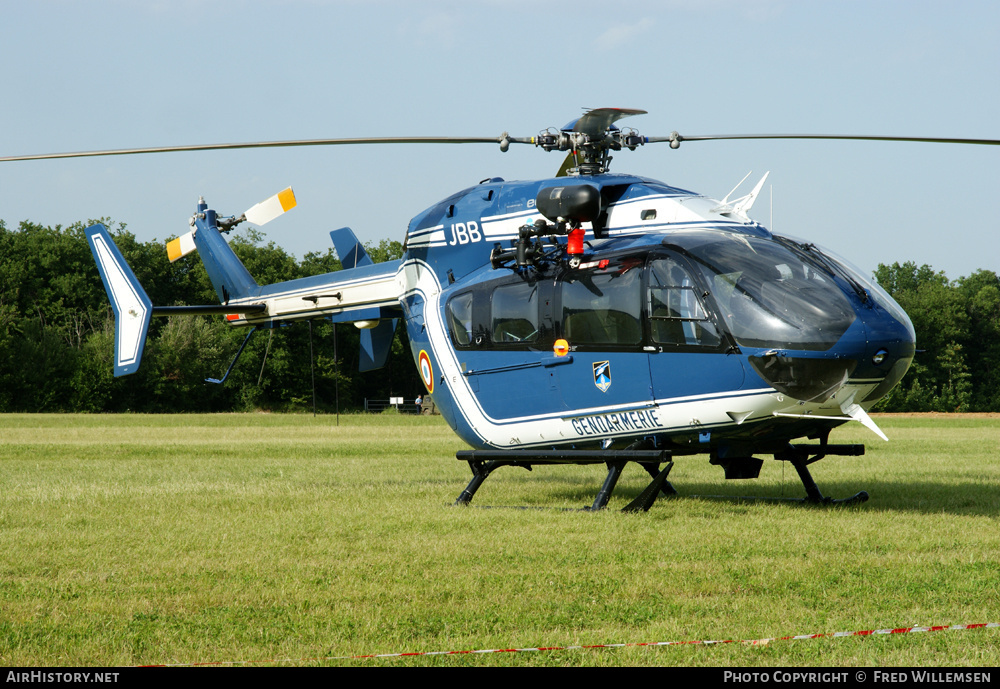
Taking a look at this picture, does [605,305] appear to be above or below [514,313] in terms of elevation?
above

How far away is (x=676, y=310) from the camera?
904 centimetres

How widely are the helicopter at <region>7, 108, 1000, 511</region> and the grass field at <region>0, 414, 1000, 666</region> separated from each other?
87cm

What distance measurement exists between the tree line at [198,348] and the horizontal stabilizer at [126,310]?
43981mm

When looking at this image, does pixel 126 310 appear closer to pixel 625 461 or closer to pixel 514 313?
pixel 514 313

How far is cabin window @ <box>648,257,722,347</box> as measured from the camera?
889 cm

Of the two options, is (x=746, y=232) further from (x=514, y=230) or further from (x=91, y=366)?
(x=91, y=366)

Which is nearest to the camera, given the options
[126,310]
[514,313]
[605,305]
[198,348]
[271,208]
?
[605,305]

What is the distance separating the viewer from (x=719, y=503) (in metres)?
11.0

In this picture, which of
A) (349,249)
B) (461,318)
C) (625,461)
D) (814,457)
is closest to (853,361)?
(625,461)

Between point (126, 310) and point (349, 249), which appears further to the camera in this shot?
point (349, 249)

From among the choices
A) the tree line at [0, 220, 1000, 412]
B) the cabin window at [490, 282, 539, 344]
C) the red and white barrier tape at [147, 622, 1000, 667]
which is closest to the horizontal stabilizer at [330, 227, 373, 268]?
the cabin window at [490, 282, 539, 344]

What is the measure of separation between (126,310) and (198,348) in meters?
49.8
